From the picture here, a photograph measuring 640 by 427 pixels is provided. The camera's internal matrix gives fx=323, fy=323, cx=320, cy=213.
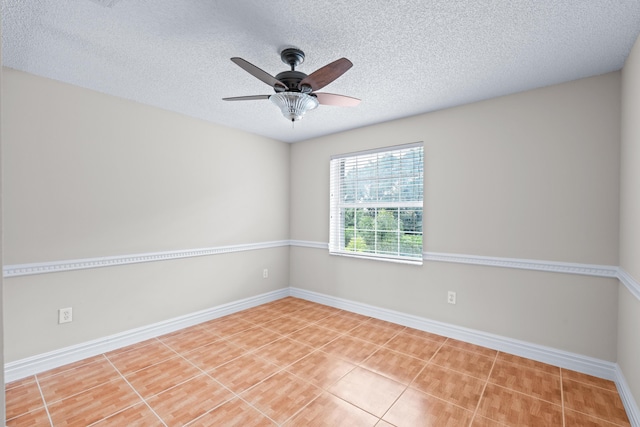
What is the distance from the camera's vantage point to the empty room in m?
2.01

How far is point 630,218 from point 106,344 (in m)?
4.19

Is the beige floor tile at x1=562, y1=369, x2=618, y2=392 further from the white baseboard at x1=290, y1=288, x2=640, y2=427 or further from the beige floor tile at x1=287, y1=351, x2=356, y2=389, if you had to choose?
the beige floor tile at x1=287, y1=351, x2=356, y2=389

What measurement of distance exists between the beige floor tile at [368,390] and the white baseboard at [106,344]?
6.16 ft

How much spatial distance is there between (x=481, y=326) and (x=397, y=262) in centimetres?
102

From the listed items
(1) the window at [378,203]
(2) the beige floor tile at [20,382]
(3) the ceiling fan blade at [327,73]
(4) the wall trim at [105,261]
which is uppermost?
(3) the ceiling fan blade at [327,73]

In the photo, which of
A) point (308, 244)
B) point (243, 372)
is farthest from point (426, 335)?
point (308, 244)

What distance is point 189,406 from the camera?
2.13 m

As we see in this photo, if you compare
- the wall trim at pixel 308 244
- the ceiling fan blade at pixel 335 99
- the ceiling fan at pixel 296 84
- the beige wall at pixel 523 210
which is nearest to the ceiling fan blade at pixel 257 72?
the ceiling fan at pixel 296 84

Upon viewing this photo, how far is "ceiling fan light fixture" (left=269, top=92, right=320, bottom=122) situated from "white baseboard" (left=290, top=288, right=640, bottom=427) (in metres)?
2.47

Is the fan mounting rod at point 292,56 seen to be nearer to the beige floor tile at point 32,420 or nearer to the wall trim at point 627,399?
the beige floor tile at point 32,420

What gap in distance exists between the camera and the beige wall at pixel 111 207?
248cm

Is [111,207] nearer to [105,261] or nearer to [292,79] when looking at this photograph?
[105,261]

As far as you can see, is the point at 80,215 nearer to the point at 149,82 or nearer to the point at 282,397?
the point at 149,82

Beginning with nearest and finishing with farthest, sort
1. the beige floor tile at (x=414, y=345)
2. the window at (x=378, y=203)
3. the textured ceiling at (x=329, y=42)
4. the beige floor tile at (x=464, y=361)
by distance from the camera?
the textured ceiling at (x=329, y=42)
the beige floor tile at (x=464, y=361)
the beige floor tile at (x=414, y=345)
the window at (x=378, y=203)
